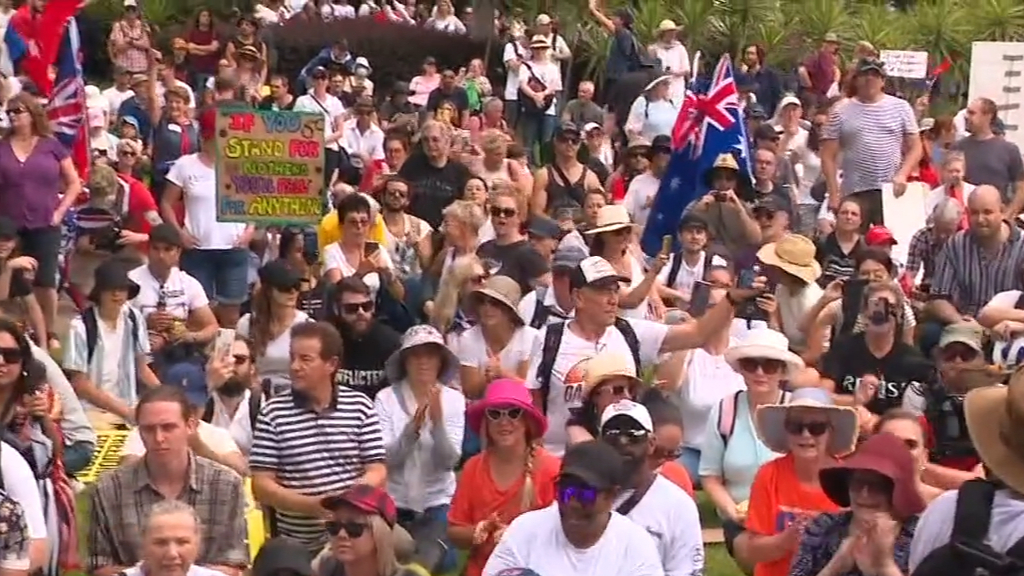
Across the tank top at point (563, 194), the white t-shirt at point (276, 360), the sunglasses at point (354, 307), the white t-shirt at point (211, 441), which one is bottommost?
the tank top at point (563, 194)

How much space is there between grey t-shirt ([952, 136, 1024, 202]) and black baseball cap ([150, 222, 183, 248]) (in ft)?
19.8

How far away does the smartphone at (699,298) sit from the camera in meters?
11.4

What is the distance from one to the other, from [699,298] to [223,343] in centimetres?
300

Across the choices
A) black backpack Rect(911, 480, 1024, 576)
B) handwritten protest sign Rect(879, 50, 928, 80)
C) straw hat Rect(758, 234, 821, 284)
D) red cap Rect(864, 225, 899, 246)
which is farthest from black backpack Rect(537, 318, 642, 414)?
handwritten protest sign Rect(879, 50, 928, 80)

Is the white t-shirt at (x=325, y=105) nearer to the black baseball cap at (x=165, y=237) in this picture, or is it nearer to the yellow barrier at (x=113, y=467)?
the black baseball cap at (x=165, y=237)

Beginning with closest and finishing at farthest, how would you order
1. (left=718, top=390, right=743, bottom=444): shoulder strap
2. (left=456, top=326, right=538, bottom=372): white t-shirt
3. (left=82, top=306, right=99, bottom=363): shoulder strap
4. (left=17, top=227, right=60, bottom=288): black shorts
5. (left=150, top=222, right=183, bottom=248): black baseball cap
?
(left=718, top=390, right=743, bottom=444): shoulder strap
(left=456, top=326, right=538, bottom=372): white t-shirt
(left=82, top=306, right=99, bottom=363): shoulder strap
(left=150, top=222, right=183, bottom=248): black baseball cap
(left=17, top=227, right=60, bottom=288): black shorts

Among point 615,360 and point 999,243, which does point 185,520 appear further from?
point 999,243

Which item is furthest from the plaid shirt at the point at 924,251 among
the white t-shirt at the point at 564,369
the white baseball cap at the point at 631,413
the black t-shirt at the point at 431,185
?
the white baseball cap at the point at 631,413

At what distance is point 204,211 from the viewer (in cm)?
1350

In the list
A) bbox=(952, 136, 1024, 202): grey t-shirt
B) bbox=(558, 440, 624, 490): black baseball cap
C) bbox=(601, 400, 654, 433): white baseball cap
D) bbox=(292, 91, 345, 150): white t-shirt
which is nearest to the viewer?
bbox=(558, 440, 624, 490): black baseball cap

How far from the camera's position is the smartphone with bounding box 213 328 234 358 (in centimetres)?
940

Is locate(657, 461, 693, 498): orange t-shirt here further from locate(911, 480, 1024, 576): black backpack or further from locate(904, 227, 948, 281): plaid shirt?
locate(904, 227, 948, 281): plaid shirt

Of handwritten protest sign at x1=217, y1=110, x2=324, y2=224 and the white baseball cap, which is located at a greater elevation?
the white baseball cap

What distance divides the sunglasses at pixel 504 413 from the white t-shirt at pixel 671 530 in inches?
30.5
